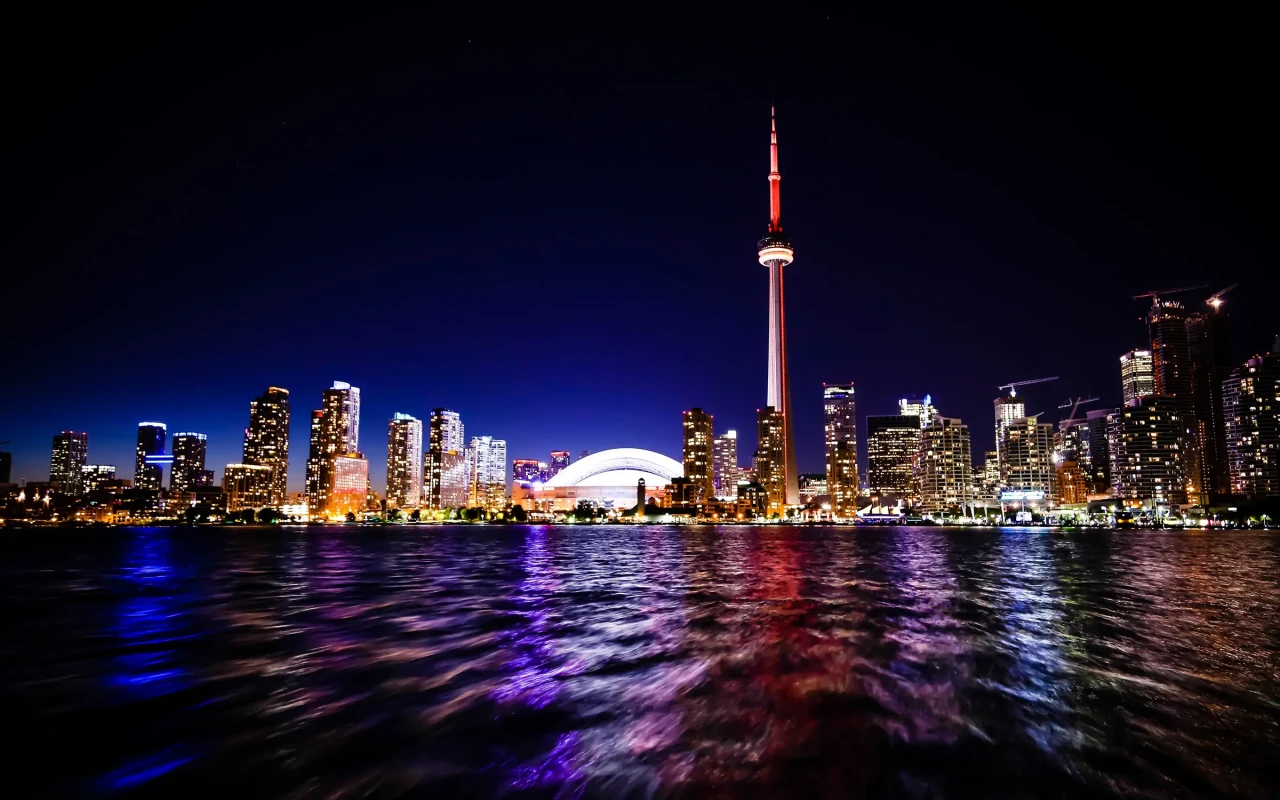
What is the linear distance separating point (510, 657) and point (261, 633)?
24.7 ft

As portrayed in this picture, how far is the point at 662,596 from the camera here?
2670cm

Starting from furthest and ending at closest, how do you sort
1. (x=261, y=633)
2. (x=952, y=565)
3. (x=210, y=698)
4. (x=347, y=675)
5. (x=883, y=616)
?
(x=952, y=565), (x=883, y=616), (x=261, y=633), (x=347, y=675), (x=210, y=698)

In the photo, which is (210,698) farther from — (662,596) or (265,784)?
(662,596)

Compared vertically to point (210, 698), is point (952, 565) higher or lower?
lower

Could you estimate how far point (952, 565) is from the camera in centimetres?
4775

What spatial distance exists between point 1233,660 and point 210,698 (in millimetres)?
19364

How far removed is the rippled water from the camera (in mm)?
7605

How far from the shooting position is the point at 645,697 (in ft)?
36.2

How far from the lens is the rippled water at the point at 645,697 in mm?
7605

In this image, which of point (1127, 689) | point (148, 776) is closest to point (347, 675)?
point (148, 776)

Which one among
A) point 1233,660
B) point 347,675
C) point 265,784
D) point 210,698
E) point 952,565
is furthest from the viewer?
point 952,565

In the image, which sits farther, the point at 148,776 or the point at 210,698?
the point at 210,698

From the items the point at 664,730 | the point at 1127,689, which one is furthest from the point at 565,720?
the point at 1127,689

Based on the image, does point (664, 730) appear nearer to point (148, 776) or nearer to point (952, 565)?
point (148, 776)
